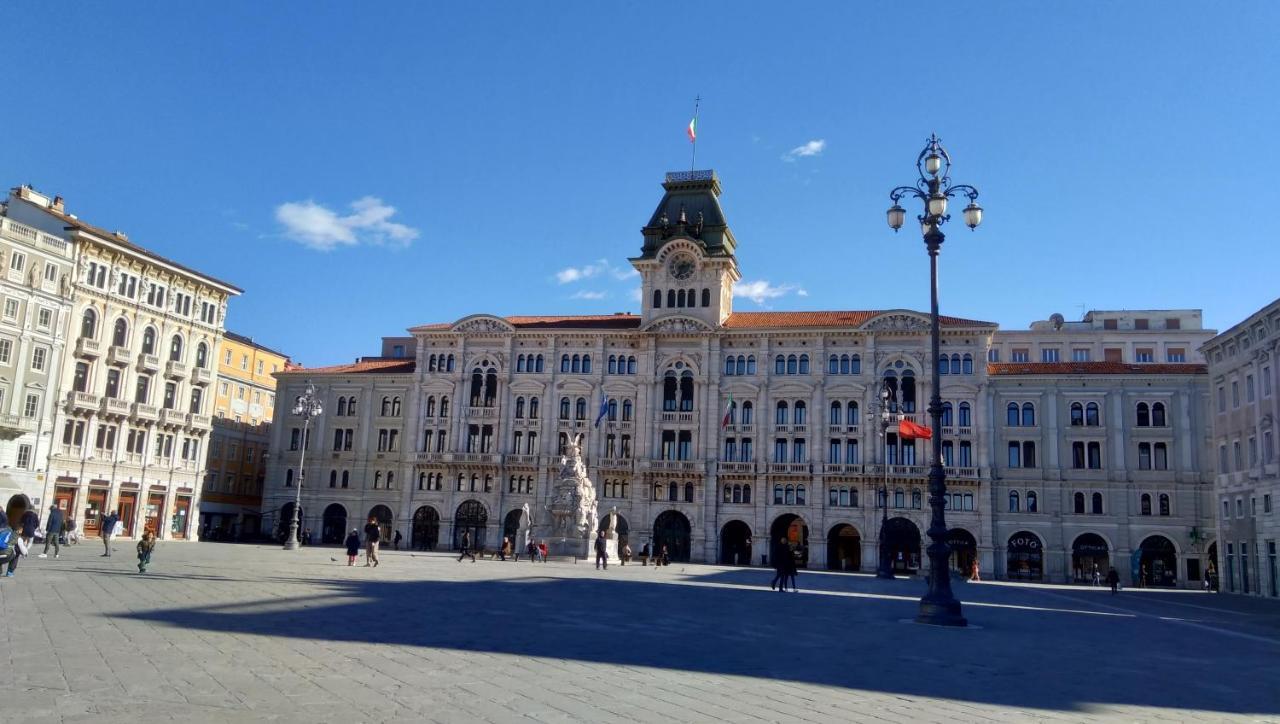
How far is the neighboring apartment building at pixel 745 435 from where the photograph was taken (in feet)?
200

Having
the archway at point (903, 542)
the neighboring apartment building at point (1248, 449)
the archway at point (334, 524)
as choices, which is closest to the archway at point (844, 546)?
the archway at point (903, 542)

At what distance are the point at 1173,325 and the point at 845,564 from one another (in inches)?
1539

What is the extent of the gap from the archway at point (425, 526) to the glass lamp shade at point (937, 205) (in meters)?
54.7

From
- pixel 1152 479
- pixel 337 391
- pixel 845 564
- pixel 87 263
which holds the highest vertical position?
pixel 87 263

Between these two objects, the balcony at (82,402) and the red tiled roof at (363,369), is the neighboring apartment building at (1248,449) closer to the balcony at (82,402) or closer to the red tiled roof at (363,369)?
the red tiled roof at (363,369)

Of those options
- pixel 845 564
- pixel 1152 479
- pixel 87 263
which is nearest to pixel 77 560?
pixel 87 263

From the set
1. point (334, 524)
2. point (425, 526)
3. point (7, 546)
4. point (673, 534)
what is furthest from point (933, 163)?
point (334, 524)

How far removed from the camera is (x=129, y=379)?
58594mm

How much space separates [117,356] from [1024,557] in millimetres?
59651

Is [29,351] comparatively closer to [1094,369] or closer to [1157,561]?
[1094,369]

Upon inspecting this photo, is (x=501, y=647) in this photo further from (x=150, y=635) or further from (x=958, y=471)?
(x=958, y=471)

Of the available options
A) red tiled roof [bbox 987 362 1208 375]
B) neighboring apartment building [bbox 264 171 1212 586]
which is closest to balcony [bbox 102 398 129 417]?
neighboring apartment building [bbox 264 171 1212 586]

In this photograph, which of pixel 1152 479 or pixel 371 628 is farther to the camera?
pixel 1152 479

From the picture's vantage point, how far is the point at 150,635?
1299 cm
